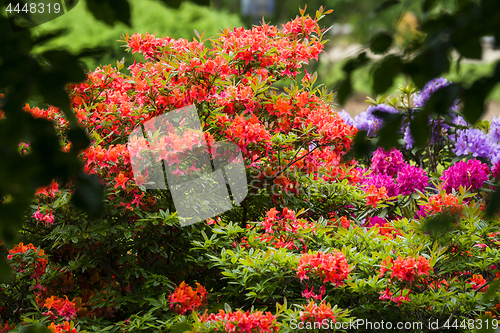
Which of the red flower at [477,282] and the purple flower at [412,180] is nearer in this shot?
the red flower at [477,282]

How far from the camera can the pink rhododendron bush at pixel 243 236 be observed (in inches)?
71.0

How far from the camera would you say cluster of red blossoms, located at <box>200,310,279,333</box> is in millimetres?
1562

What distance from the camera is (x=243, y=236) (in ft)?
7.34

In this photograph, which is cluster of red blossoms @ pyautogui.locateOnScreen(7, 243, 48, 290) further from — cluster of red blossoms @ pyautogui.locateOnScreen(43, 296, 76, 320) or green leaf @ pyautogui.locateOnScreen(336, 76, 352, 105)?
green leaf @ pyautogui.locateOnScreen(336, 76, 352, 105)

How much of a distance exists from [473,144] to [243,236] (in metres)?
1.95

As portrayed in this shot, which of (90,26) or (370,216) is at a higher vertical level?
(90,26)

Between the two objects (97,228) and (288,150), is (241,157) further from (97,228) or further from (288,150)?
(97,228)

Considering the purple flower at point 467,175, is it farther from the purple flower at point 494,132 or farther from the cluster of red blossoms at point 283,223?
the cluster of red blossoms at point 283,223

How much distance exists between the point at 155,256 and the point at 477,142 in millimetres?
2425

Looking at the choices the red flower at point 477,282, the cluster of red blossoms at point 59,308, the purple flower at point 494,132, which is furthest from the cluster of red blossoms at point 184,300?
the purple flower at point 494,132

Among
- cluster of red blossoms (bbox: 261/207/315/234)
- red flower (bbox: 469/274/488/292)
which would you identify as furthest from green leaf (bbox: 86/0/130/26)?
red flower (bbox: 469/274/488/292)

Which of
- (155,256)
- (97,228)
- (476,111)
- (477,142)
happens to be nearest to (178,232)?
(155,256)

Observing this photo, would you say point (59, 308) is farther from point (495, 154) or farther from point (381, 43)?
point (495, 154)

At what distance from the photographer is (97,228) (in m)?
1.93
